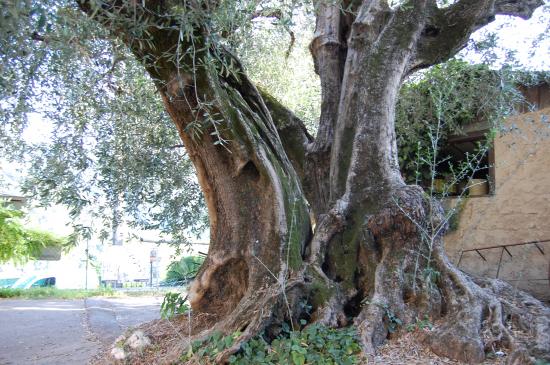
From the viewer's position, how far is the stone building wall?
739 centimetres

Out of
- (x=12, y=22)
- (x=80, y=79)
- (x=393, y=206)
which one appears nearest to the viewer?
(x=12, y=22)

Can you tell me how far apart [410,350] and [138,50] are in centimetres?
363

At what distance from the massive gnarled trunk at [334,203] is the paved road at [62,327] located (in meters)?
2.60

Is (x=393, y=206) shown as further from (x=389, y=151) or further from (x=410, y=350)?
(x=410, y=350)

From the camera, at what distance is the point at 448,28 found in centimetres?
610

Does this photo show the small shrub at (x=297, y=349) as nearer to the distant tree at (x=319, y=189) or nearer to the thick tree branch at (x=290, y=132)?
the distant tree at (x=319, y=189)

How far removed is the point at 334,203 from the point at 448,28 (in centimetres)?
280

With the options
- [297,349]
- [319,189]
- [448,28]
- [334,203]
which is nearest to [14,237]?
[319,189]

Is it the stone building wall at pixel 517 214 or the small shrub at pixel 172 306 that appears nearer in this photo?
the small shrub at pixel 172 306

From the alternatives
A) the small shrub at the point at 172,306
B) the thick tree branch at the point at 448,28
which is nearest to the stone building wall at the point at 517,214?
the thick tree branch at the point at 448,28

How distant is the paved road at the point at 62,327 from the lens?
6422 millimetres

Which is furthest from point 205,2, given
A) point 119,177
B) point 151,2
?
point 119,177

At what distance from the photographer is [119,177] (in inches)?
250

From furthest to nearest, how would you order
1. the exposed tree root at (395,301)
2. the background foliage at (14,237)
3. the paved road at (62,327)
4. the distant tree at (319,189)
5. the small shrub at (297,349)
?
the background foliage at (14,237) → the paved road at (62,327) → the distant tree at (319,189) → the exposed tree root at (395,301) → the small shrub at (297,349)
